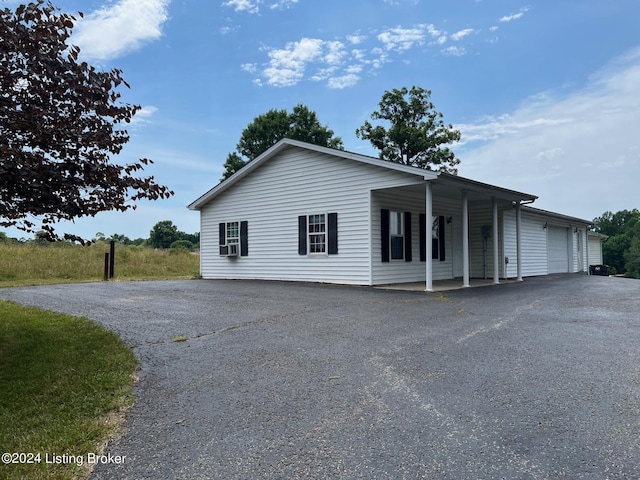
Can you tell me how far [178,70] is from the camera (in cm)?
1325

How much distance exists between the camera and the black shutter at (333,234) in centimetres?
1320

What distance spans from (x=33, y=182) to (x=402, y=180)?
28.9 ft

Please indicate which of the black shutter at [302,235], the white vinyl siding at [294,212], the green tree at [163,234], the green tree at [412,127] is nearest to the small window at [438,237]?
the white vinyl siding at [294,212]

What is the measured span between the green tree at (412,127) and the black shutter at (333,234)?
62.8ft

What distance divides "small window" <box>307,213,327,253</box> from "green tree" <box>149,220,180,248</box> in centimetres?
4338

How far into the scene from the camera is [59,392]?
387cm

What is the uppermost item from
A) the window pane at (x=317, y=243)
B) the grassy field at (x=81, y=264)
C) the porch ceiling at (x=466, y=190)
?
the porch ceiling at (x=466, y=190)

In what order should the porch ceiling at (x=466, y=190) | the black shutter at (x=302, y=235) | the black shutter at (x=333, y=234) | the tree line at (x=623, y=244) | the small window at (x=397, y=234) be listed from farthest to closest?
1. the tree line at (x=623, y=244)
2. the black shutter at (x=302, y=235)
3. the small window at (x=397, y=234)
4. the black shutter at (x=333, y=234)
5. the porch ceiling at (x=466, y=190)

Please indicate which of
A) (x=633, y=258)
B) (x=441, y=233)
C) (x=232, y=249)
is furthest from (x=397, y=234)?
(x=633, y=258)

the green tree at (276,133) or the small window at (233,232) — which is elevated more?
the green tree at (276,133)

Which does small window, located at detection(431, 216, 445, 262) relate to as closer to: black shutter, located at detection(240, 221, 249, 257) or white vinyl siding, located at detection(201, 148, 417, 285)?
white vinyl siding, located at detection(201, 148, 417, 285)

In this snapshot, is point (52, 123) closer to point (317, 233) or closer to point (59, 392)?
point (59, 392)

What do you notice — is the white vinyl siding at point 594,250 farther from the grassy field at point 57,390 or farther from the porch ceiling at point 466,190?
the grassy field at point 57,390

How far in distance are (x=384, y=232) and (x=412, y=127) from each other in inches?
793
